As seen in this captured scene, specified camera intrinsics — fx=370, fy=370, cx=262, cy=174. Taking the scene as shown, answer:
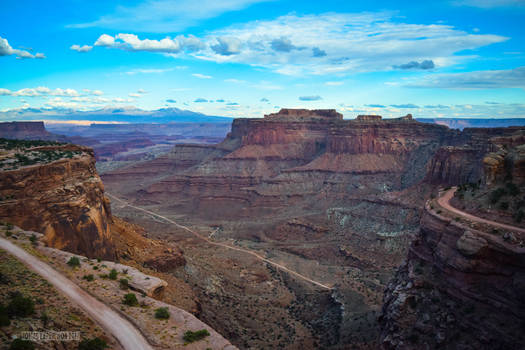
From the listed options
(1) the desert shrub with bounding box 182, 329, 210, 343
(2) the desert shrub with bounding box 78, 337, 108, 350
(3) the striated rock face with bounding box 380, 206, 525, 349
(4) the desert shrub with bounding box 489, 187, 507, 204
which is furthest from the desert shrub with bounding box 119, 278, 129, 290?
(4) the desert shrub with bounding box 489, 187, 507, 204

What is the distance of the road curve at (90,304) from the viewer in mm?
18125

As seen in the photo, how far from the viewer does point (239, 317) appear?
3425 cm

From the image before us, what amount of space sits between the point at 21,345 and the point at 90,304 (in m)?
6.82

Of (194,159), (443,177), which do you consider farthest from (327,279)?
(194,159)

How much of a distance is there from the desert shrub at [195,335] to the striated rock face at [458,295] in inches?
455

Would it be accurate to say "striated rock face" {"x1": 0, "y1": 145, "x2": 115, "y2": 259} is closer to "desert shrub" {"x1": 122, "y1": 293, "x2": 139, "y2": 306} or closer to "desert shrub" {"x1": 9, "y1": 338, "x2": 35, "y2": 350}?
"desert shrub" {"x1": 122, "y1": 293, "x2": 139, "y2": 306}

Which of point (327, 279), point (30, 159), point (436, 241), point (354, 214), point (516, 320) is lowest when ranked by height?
point (327, 279)

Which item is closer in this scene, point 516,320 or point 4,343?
point 4,343

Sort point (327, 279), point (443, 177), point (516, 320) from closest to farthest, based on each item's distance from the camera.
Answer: point (516, 320) → point (327, 279) → point (443, 177)

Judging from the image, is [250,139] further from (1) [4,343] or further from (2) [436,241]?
(1) [4,343]

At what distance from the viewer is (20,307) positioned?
16.4m

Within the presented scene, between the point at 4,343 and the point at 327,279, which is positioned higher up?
the point at 4,343

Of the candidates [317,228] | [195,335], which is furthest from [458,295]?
[317,228]

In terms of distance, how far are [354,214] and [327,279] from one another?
21291mm
